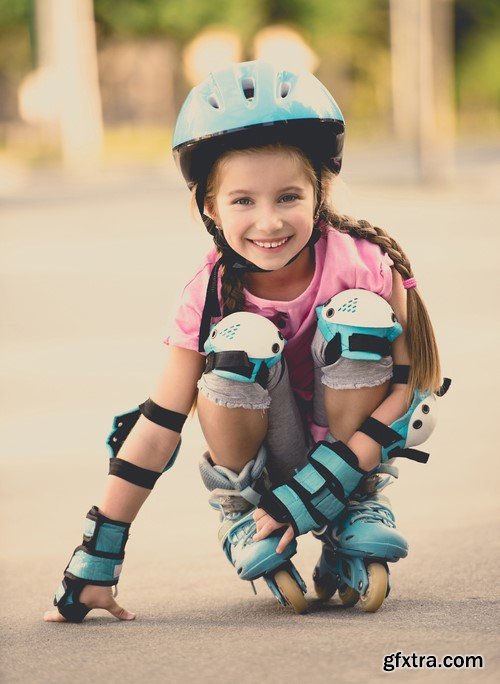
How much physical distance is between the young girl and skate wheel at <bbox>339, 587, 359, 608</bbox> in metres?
0.08

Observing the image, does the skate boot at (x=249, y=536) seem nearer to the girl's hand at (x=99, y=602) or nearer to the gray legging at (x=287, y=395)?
the gray legging at (x=287, y=395)

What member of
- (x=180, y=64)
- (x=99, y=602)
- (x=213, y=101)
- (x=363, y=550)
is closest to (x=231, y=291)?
(x=213, y=101)

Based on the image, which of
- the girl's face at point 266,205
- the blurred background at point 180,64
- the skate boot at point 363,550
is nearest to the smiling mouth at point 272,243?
the girl's face at point 266,205

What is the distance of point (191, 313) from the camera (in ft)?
10.1

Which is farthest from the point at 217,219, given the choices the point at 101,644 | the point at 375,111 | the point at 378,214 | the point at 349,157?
the point at 375,111

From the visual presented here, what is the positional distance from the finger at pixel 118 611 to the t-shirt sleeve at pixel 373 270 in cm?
93

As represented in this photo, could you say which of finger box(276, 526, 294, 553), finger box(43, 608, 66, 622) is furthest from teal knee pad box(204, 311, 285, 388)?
finger box(43, 608, 66, 622)

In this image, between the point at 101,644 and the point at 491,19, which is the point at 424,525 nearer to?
the point at 101,644

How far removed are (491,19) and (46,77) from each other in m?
20.6

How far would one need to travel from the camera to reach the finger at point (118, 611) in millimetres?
2971

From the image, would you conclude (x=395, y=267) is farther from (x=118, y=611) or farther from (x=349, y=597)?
(x=118, y=611)

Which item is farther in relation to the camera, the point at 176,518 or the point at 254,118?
the point at 176,518

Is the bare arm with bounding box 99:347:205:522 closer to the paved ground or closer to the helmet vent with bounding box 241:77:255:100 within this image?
the paved ground

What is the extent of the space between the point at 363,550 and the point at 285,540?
0.18m
